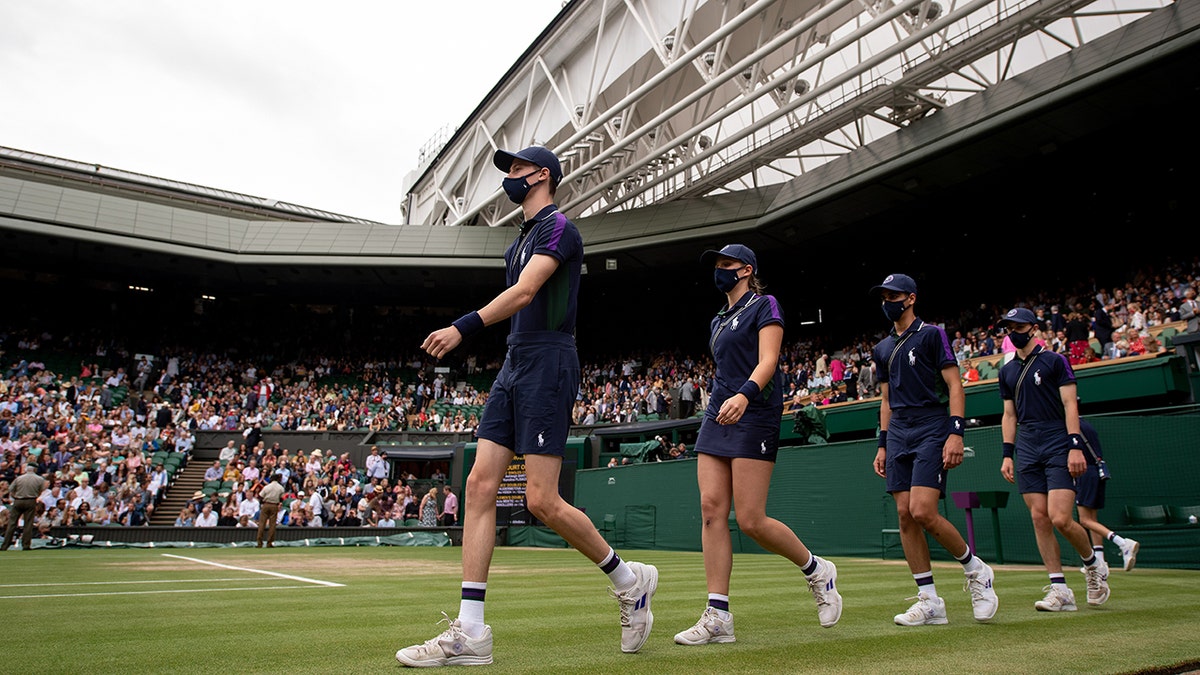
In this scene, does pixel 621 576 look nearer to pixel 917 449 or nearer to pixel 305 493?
pixel 917 449

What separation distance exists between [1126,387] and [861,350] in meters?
12.5

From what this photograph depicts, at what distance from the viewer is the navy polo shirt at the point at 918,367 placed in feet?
17.3

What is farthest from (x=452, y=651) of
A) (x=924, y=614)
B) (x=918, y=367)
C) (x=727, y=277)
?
(x=918, y=367)

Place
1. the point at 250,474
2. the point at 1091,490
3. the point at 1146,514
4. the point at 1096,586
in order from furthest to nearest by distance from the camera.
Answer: the point at 250,474
the point at 1146,514
the point at 1091,490
the point at 1096,586

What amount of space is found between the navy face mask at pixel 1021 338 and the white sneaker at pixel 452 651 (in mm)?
4904

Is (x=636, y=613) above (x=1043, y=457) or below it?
below

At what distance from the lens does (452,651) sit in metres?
3.38

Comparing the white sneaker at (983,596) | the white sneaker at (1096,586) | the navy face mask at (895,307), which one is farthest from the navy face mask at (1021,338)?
the white sneaker at (983,596)

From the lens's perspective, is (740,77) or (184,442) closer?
(740,77)

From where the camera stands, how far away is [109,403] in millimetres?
29062

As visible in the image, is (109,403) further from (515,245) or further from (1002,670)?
(1002,670)

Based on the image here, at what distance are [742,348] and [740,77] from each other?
18580 mm

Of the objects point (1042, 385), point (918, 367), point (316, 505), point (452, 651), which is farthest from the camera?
point (316, 505)

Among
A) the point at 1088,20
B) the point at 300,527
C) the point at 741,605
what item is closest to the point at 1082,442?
the point at 741,605
